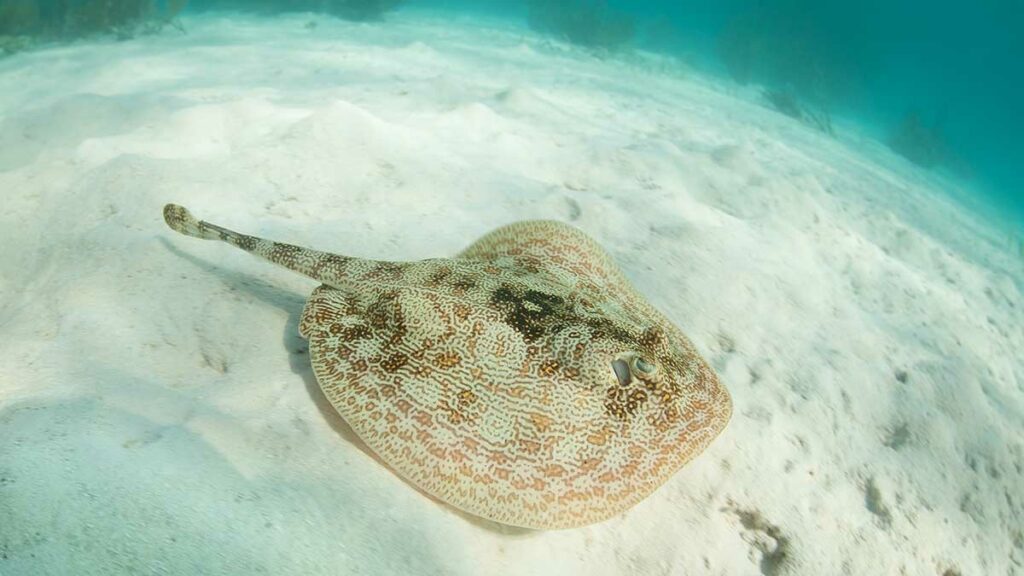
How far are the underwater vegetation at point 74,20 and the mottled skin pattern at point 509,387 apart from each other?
15.3 metres

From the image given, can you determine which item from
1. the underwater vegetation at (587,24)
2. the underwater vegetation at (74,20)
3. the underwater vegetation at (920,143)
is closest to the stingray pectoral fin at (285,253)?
the underwater vegetation at (74,20)

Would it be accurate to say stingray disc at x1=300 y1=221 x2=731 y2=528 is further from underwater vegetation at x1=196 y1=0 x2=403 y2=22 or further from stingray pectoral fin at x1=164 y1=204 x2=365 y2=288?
underwater vegetation at x1=196 y1=0 x2=403 y2=22

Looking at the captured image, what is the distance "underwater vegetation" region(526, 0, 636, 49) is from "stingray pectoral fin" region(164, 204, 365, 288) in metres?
25.0

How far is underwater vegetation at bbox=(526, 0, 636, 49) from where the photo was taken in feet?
84.4

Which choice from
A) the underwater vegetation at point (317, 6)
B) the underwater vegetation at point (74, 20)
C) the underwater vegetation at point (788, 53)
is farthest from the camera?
the underwater vegetation at point (788, 53)

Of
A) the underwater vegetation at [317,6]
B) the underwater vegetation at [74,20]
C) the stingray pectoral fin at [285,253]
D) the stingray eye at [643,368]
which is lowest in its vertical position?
the underwater vegetation at [74,20]

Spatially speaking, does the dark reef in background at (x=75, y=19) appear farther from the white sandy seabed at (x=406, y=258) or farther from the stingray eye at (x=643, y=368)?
the stingray eye at (x=643, y=368)

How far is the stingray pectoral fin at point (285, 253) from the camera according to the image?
10.4ft

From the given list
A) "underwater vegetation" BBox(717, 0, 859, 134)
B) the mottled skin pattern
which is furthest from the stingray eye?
"underwater vegetation" BBox(717, 0, 859, 134)

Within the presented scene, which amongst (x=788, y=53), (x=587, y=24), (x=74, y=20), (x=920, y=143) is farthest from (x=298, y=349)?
(x=788, y=53)

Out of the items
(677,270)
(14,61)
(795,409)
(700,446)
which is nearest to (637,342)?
(700,446)

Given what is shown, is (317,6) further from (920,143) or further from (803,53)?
(920,143)

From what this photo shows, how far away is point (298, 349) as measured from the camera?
305cm

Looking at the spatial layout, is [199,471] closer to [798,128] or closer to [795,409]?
[795,409]
